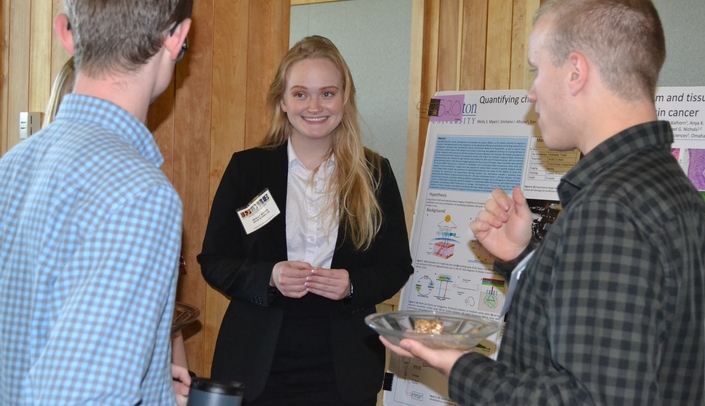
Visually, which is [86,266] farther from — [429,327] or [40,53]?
[40,53]

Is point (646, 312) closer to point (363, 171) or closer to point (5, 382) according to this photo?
point (5, 382)

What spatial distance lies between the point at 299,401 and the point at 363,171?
823 millimetres

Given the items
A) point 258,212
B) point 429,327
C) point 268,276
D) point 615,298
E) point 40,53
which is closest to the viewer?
point 615,298

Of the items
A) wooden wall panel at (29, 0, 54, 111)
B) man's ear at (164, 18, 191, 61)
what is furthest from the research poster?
man's ear at (164, 18, 191, 61)

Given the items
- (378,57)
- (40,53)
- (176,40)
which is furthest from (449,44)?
(176,40)

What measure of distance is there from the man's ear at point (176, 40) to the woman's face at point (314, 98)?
1363 millimetres

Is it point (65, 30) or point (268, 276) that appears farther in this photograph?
point (268, 276)

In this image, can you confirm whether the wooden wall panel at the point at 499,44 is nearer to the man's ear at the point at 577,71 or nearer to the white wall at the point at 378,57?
the white wall at the point at 378,57

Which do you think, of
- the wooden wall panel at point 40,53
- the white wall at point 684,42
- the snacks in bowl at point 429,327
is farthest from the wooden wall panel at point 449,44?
the snacks in bowl at point 429,327

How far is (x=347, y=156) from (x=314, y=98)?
24 centimetres

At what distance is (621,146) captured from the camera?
132cm

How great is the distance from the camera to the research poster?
3.32m

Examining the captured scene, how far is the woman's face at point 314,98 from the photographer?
2.66 m

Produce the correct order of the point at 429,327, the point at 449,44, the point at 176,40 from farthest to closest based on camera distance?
the point at 449,44, the point at 429,327, the point at 176,40
